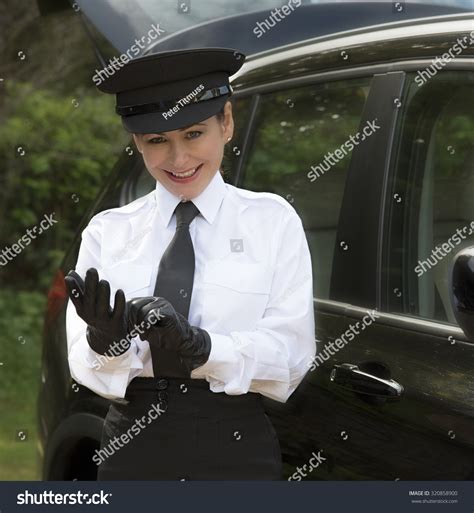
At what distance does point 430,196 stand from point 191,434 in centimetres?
75

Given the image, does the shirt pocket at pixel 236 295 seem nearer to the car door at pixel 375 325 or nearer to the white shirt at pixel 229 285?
the white shirt at pixel 229 285

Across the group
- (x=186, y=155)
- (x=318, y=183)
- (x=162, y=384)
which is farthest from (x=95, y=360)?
(x=318, y=183)

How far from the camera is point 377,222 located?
2551 millimetres

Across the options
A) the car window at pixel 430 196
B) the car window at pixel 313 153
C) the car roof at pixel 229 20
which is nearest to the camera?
Result: the car window at pixel 430 196

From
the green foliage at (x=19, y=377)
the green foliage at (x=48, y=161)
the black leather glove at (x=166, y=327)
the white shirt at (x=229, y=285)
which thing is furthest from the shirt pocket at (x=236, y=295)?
the green foliage at (x=48, y=161)

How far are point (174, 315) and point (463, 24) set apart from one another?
920mm

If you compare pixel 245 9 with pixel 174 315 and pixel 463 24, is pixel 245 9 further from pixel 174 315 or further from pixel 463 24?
pixel 174 315

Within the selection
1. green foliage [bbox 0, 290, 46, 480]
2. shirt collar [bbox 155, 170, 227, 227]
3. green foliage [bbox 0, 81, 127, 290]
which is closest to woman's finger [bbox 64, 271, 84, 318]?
shirt collar [bbox 155, 170, 227, 227]

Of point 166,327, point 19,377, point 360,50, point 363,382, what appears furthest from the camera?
point 19,377

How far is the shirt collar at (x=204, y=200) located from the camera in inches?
93.4

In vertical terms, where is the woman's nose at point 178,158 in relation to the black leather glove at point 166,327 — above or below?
above

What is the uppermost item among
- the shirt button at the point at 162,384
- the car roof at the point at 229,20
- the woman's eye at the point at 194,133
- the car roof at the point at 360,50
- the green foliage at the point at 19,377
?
the car roof at the point at 229,20

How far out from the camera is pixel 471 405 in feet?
7.09

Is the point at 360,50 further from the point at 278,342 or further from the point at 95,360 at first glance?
the point at 95,360
